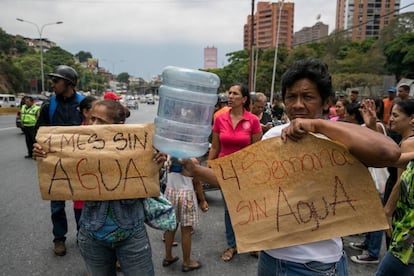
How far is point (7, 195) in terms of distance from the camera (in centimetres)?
549

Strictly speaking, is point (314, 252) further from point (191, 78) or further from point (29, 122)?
point (29, 122)

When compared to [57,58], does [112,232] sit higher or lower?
lower

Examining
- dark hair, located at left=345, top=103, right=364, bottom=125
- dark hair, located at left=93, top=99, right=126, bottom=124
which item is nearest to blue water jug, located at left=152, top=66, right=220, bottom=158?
dark hair, located at left=93, top=99, right=126, bottom=124

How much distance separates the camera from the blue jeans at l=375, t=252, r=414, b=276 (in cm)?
192

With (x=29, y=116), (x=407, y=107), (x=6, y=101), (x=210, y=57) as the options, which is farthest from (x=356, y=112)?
(x=210, y=57)

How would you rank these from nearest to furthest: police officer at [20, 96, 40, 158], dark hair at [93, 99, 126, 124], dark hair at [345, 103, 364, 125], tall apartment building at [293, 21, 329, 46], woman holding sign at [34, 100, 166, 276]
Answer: woman holding sign at [34, 100, 166, 276] < dark hair at [93, 99, 126, 124] < dark hair at [345, 103, 364, 125] < police officer at [20, 96, 40, 158] < tall apartment building at [293, 21, 329, 46]

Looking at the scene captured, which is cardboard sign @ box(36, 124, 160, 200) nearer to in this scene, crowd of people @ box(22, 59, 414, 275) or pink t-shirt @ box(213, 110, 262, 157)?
crowd of people @ box(22, 59, 414, 275)

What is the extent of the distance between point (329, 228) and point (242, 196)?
0.39 metres

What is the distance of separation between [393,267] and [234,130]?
6.41ft

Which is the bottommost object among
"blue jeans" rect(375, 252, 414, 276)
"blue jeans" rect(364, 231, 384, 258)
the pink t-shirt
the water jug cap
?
"blue jeans" rect(364, 231, 384, 258)

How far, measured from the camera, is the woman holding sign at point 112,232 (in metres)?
1.86

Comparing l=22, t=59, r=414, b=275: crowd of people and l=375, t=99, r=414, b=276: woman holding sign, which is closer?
l=22, t=59, r=414, b=275: crowd of people

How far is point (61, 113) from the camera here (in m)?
3.38

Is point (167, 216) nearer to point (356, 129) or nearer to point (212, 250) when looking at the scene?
point (356, 129)
